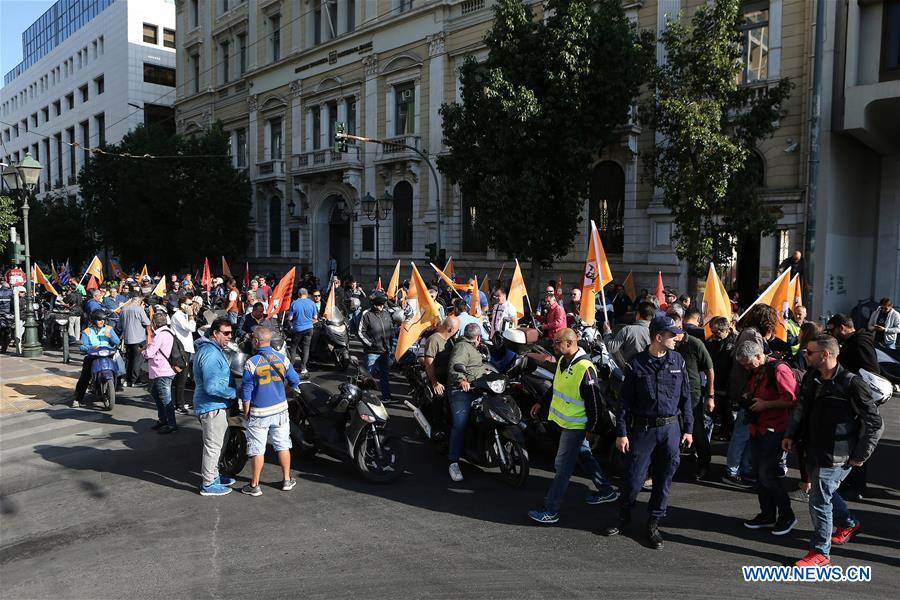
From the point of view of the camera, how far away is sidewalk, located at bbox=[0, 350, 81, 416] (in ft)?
34.0

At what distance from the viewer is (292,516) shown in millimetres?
5562

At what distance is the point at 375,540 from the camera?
5.05m

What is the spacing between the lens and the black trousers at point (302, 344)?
473 inches

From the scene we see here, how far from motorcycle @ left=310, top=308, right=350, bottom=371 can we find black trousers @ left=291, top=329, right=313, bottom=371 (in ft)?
1.93

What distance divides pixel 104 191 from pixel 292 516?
112 feet

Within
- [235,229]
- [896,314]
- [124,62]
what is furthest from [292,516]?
[124,62]

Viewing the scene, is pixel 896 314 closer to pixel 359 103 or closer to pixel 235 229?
pixel 359 103

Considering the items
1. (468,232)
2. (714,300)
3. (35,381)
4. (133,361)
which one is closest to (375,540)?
(714,300)

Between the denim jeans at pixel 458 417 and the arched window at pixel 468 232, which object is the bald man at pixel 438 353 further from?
the arched window at pixel 468 232

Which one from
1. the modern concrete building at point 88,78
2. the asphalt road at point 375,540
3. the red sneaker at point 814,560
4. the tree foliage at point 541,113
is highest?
the modern concrete building at point 88,78

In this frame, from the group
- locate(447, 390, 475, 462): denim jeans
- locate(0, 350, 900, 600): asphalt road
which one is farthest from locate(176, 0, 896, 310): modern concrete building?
locate(0, 350, 900, 600): asphalt road

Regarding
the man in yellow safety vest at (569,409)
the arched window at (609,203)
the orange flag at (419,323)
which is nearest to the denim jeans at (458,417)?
the man in yellow safety vest at (569,409)

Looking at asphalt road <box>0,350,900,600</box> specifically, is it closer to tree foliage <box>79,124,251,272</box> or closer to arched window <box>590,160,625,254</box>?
arched window <box>590,160,625,254</box>

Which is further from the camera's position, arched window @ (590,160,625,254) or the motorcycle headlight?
arched window @ (590,160,625,254)
